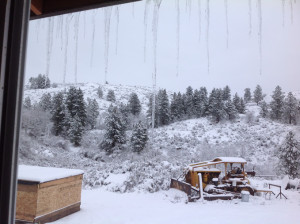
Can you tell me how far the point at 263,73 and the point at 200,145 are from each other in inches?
114

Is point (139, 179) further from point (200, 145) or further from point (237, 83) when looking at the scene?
point (237, 83)

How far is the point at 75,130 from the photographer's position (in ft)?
20.9

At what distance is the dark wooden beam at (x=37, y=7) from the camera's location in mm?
931

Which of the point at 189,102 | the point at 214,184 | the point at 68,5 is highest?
the point at 189,102

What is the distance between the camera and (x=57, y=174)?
2713 millimetres

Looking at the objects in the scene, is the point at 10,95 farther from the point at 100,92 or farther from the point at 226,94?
the point at 100,92

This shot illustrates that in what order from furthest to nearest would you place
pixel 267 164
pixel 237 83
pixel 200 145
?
pixel 237 83 → pixel 200 145 → pixel 267 164

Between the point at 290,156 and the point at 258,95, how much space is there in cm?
206

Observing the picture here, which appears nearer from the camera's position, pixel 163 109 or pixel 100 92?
pixel 163 109

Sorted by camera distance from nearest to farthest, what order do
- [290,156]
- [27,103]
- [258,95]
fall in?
1. [290,156]
2. [258,95]
3. [27,103]

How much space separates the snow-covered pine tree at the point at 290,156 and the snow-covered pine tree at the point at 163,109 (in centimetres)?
294

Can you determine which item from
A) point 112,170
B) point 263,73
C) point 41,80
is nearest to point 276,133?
point 263,73

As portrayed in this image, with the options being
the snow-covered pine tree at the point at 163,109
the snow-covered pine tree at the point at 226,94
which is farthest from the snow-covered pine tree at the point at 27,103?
the snow-covered pine tree at the point at 226,94

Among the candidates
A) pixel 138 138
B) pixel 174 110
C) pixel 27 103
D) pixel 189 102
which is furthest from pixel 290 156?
pixel 27 103
